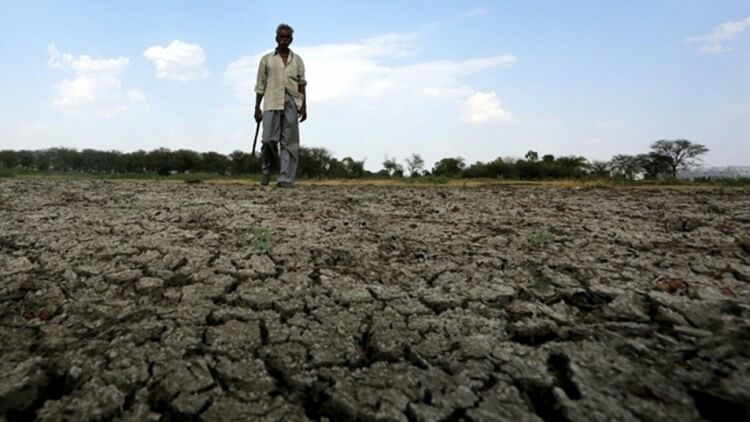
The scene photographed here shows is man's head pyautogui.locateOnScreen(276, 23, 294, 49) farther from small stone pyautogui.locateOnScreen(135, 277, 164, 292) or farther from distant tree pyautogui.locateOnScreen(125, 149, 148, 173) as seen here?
distant tree pyautogui.locateOnScreen(125, 149, 148, 173)

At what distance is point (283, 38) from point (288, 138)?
119 centimetres

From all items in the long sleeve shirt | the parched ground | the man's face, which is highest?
the man's face

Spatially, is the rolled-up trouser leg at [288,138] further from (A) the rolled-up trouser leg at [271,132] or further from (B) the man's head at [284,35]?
(B) the man's head at [284,35]

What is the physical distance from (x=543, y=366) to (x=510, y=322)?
0.29m

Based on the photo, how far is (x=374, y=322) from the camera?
5.39 feet

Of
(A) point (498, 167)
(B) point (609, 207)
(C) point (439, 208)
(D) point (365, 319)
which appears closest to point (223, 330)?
(D) point (365, 319)

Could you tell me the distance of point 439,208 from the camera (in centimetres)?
404

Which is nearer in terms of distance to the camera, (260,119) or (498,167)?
(260,119)

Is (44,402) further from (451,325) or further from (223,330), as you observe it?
(451,325)

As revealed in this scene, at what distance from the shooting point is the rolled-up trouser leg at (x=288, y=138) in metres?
5.76

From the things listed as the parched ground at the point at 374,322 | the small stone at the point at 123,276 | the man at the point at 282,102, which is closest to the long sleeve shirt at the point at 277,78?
the man at the point at 282,102

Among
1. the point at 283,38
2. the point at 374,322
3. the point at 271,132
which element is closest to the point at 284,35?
the point at 283,38

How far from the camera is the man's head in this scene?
18.1 ft

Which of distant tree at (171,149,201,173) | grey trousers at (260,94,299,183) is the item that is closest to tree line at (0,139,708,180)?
distant tree at (171,149,201,173)
